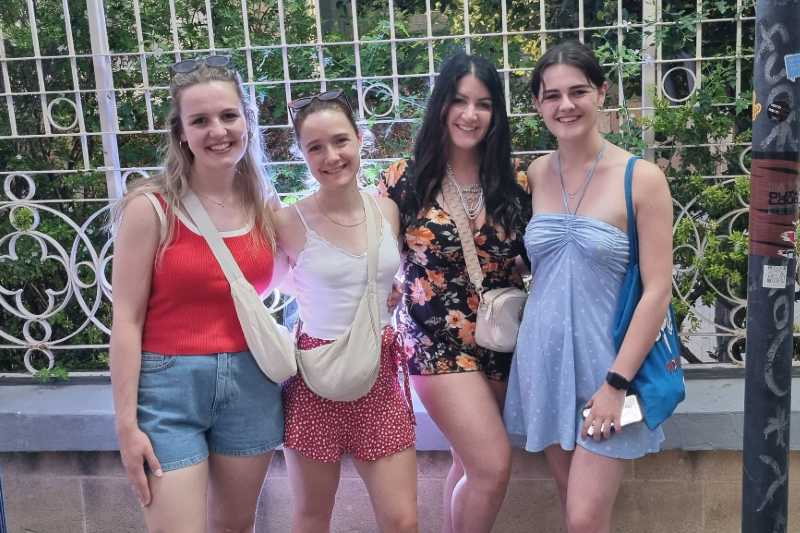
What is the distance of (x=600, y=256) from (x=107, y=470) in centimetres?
242

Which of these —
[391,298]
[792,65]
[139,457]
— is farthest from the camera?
[391,298]

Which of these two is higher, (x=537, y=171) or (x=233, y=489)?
(x=537, y=171)

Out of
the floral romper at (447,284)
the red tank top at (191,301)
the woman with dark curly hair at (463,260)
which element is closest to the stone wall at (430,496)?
the woman with dark curly hair at (463,260)

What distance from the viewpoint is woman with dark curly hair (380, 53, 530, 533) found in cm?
284

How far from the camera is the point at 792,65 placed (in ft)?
6.65

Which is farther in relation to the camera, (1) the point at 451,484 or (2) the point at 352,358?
(1) the point at 451,484

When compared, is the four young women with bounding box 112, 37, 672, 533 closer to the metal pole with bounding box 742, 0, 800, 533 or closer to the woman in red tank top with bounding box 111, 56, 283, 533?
the woman in red tank top with bounding box 111, 56, 283, 533

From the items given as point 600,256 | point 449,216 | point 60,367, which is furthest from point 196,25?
point 600,256

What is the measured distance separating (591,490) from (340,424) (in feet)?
2.72

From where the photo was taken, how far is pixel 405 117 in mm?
3979

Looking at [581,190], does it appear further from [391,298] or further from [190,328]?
[190,328]

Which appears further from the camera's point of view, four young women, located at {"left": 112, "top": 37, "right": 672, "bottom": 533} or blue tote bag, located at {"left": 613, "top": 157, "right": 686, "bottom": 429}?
blue tote bag, located at {"left": 613, "top": 157, "right": 686, "bottom": 429}

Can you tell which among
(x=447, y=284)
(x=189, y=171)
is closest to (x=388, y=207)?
(x=447, y=284)

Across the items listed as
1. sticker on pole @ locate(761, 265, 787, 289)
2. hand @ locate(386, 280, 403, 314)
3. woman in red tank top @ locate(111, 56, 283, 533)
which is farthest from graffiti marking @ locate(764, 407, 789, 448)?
woman in red tank top @ locate(111, 56, 283, 533)
